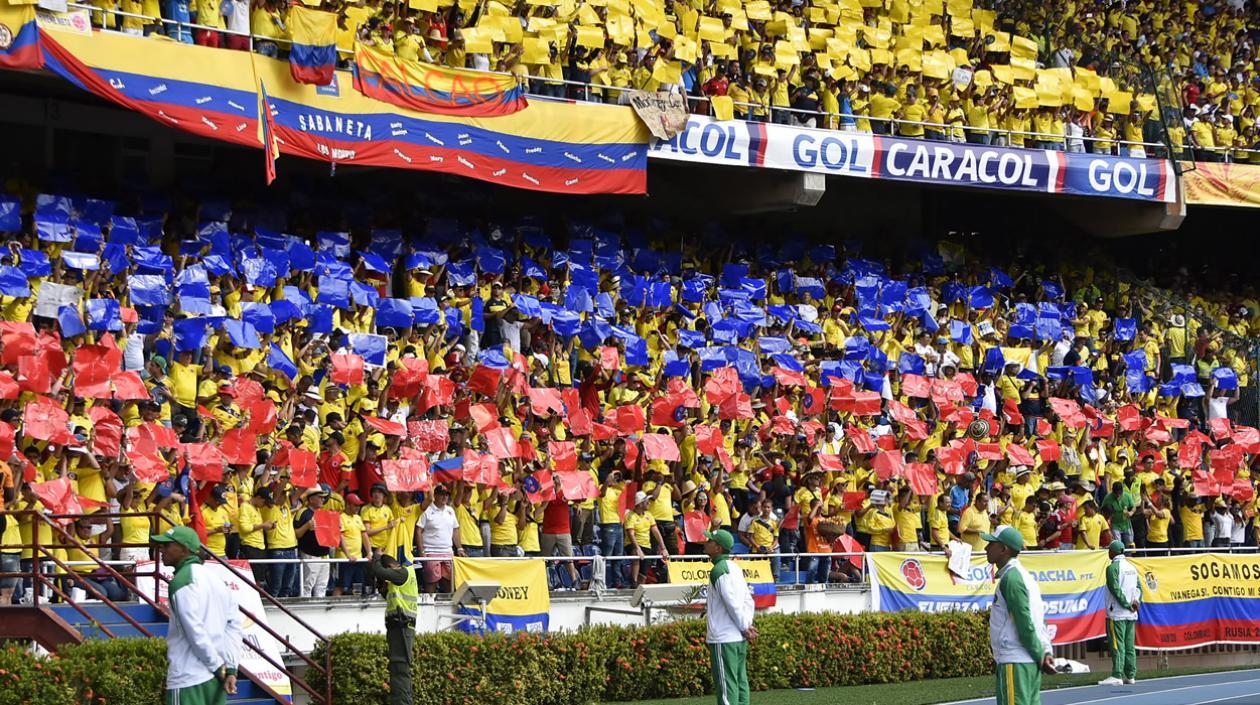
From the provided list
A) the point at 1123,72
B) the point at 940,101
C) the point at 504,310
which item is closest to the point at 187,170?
the point at 504,310

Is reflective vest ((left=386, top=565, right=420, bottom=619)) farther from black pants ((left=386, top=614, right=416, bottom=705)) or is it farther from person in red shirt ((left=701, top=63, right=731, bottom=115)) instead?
person in red shirt ((left=701, top=63, right=731, bottom=115))

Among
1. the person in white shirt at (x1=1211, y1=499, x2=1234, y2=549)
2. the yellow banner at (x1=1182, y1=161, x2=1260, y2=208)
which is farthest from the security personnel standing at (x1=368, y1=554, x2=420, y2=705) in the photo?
the yellow banner at (x1=1182, y1=161, x2=1260, y2=208)

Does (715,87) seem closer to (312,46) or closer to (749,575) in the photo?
(312,46)

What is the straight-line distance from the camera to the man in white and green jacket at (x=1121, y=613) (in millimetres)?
21344

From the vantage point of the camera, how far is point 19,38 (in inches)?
797

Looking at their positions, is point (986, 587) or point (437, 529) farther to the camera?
point (986, 587)

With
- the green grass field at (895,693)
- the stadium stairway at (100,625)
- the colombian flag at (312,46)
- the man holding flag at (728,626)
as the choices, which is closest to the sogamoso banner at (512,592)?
the green grass field at (895,693)

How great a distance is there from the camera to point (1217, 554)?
25.8 m

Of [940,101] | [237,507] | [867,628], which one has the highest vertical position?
[940,101]

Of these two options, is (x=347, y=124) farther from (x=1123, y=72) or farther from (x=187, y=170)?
(x=1123, y=72)

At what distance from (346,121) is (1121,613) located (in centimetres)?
1147

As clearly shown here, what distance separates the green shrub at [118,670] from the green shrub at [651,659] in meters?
2.27

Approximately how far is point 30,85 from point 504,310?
22.1 feet

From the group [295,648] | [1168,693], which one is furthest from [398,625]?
[1168,693]
